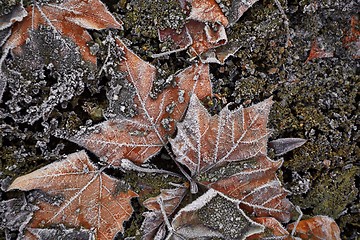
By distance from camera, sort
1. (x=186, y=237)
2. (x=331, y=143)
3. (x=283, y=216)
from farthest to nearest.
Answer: (x=331, y=143) → (x=283, y=216) → (x=186, y=237)

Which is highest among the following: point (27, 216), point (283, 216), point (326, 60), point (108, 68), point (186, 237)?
point (108, 68)

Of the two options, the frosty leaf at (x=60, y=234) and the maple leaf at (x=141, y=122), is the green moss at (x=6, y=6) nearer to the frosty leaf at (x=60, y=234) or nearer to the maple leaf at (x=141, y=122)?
the maple leaf at (x=141, y=122)

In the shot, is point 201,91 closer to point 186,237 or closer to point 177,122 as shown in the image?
point 177,122

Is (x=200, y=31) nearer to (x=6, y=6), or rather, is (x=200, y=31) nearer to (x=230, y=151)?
(x=230, y=151)

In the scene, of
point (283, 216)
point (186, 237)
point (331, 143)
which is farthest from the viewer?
point (331, 143)

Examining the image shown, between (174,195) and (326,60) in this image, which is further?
(326,60)

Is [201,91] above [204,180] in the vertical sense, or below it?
above

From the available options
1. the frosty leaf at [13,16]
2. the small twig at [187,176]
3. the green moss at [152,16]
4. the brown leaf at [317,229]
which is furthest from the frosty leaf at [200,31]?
the brown leaf at [317,229]

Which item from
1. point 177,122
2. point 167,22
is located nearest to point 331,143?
point 177,122
